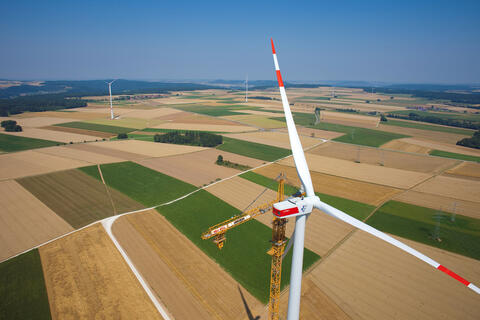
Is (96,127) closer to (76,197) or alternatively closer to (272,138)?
(76,197)

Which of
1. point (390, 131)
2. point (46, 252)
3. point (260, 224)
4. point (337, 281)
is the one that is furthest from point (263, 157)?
point (390, 131)

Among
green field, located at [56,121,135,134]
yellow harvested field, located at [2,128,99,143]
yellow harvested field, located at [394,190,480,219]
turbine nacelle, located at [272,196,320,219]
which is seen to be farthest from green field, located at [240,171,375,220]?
green field, located at [56,121,135,134]

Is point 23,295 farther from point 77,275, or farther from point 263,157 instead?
point 263,157

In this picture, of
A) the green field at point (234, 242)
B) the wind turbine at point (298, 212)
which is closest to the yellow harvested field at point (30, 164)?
the green field at point (234, 242)

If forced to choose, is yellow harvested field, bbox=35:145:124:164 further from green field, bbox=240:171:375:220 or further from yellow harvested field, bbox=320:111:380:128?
yellow harvested field, bbox=320:111:380:128

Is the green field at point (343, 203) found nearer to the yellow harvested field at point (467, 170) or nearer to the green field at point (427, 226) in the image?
the green field at point (427, 226)
